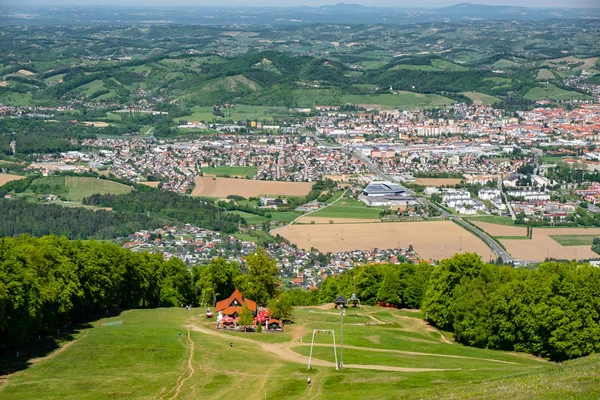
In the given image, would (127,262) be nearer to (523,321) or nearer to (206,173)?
(523,321)

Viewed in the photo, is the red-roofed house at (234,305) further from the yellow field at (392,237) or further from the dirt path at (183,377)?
the yellow field at (392,237)

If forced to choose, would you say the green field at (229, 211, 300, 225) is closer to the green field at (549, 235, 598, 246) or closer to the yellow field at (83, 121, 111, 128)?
the green field at (549, 235, 598, 246)

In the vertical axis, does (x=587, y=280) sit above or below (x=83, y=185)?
above

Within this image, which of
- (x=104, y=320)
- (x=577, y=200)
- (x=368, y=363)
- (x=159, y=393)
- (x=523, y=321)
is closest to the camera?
(x=159, y=393)

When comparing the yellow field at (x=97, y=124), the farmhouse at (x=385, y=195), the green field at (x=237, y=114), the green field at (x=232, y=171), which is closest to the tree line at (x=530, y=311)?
the farmhouse at (x=385, y=195)

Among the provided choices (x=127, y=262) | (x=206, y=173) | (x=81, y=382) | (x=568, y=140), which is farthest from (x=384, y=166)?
(x=81, y=382)

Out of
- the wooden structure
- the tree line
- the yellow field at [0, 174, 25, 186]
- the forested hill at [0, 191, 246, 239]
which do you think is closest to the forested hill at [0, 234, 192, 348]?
the wooden structure

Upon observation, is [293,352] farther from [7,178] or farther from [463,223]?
[7,178]
